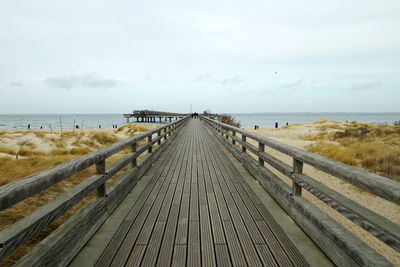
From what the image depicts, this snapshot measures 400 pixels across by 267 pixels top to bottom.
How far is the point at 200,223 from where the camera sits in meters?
3.32

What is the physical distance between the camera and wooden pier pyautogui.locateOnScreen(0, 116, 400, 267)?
1.83 metres

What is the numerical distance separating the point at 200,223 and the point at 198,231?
0.76ft

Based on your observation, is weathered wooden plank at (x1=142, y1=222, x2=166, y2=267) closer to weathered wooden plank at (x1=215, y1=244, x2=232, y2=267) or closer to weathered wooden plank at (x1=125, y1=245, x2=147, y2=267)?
weathered wooden plank at (x1=125, y1=245, x2=147, y2=267)

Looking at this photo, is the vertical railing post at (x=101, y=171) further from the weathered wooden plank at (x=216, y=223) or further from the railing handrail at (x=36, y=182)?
the weathered wooden plank at (x=216, y=223)

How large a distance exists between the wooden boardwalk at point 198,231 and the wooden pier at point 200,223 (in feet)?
0.04

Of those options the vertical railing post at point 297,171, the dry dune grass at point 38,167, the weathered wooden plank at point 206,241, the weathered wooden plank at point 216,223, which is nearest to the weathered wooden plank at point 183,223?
the weathered wooden plank at point 206,241

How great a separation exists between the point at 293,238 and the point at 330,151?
10.5 m

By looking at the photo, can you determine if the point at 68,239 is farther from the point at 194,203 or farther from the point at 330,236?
the point at 330,236

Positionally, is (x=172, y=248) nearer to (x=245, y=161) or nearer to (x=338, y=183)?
(x=245, y=161)

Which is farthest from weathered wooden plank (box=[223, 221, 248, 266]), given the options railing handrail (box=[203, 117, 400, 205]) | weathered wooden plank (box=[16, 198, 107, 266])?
weathered wooden plank (box=[16, 198, 107, 266])

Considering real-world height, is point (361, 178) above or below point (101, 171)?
above

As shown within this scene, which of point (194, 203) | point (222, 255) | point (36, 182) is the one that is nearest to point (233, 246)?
point (222, 255)

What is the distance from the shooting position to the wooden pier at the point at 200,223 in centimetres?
183

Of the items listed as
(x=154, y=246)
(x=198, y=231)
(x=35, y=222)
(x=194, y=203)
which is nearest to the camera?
(x=35, y=222)
